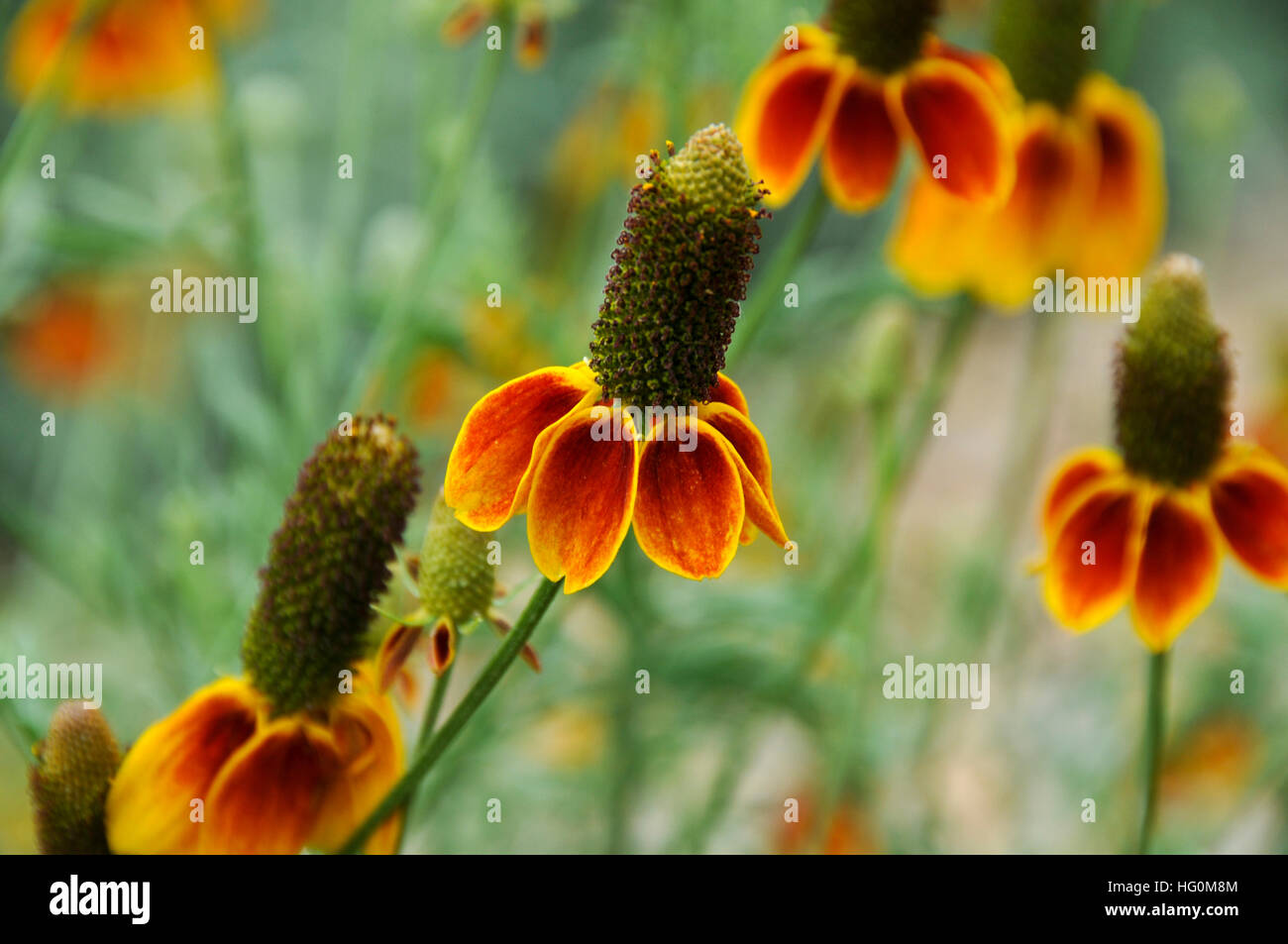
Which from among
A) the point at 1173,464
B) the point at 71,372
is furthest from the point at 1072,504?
the point at 71,372

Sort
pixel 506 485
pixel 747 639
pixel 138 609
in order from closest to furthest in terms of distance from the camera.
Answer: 1. pixel 506 485
2. pixel 138 609
3. pixel 747 639

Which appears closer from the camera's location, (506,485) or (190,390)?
(506,485)

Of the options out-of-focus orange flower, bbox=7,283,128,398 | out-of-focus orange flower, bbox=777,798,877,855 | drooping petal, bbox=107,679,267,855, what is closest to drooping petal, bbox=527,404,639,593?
drooping petal, bbox=107,679,267,855

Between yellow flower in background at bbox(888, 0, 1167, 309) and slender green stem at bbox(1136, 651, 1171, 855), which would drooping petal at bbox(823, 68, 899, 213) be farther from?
slender green stem at bbox(1136, 651, 1171, 855)

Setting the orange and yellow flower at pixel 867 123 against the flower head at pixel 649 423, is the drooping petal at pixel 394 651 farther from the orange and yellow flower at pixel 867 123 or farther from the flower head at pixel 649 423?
the orange and yellow flower at pixel 867 123

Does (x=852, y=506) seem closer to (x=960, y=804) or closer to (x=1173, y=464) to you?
(x=960, y=804)

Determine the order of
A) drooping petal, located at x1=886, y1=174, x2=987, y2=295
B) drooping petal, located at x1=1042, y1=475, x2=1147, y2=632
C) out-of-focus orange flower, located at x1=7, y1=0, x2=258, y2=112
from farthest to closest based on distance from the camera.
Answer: out-of-focus orange flower, located at x1=7, y1=0, x2=258, y2=112
drooping petal, located at x1=886, y1=174, x2=987, y2=295
drooping petal, located at x1=1042, y1=475, x2=1147, y2=632

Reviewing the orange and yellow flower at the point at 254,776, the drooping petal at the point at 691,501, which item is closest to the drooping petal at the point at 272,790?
the orange and yellow flower at the point at 254,776
